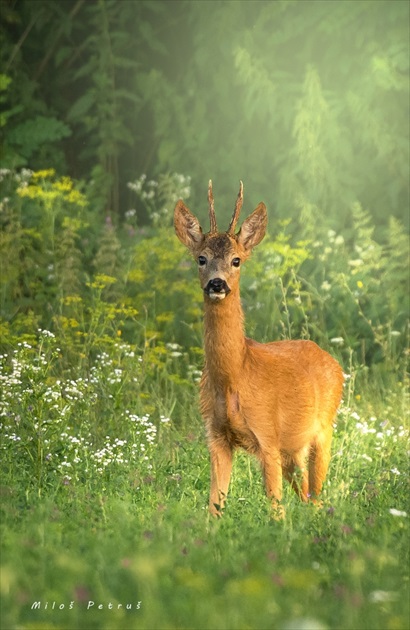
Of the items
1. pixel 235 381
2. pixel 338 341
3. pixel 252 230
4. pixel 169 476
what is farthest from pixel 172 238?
pixel 235 381

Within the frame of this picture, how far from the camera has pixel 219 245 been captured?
5695 millimetres

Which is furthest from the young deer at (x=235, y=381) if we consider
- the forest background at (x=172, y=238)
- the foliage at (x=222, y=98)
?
the foliage at (x=222, y=98)

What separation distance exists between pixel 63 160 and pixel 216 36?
1788 millimetres

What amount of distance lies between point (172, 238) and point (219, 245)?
159 inches

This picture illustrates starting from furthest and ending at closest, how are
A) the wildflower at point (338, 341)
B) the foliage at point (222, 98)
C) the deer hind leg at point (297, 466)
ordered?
the foliage at point (222, 98), the wildflower at point (338, 341), the deer hind leg at point (297, 466)

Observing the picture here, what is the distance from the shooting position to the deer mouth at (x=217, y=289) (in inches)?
217

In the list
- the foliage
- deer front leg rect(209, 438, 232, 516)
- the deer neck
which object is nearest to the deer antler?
the deer neck

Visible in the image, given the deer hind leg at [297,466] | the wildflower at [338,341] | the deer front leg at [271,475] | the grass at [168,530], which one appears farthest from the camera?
the wildflower at [338,341]

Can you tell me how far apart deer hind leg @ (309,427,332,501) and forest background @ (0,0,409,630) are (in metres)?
0.08

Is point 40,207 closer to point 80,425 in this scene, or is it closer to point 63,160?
point 63,160

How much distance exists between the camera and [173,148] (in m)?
11.7

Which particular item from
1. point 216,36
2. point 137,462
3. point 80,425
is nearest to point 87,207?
point 216,36

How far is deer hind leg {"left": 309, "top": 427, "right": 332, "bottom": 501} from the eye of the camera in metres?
6.27

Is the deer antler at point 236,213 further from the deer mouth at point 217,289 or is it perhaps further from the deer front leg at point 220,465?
the deer front leg at point 220,465
